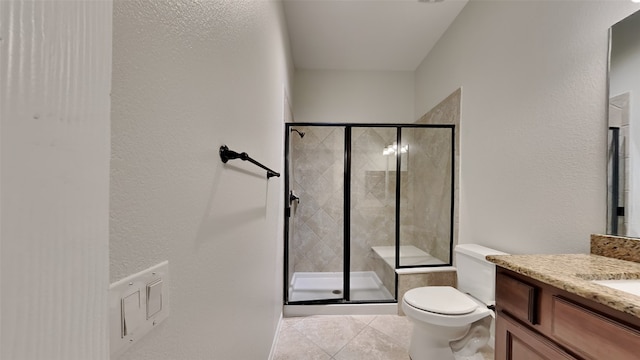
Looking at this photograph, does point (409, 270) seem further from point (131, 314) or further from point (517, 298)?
point (131, 314)

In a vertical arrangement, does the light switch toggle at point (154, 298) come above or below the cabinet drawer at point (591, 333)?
above

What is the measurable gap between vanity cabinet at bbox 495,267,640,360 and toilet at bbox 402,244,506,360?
0.44 m

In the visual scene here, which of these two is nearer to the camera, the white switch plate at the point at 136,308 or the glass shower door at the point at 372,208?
the white switch plate at the point at 136,308

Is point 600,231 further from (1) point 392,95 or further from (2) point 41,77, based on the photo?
(1) point 392,95

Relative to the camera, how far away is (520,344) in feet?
3.19

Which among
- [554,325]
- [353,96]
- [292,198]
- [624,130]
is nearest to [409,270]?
[292,198]

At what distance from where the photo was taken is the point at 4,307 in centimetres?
18

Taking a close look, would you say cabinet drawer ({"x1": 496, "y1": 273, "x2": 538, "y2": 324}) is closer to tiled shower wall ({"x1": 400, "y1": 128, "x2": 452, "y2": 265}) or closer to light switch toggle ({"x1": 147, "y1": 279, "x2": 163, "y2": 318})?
light switch toggle ({"x1": 147, "y1": 279, "x2": 163, "y2": 318})

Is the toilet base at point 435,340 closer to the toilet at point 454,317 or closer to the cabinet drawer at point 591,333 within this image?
the toilet at point 454,317

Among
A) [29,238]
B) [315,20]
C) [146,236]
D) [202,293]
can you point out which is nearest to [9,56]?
[29,238]

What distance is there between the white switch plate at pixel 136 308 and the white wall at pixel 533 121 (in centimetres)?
167

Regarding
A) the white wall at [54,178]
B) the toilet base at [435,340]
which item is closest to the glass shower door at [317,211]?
the toilet base at [435,340]

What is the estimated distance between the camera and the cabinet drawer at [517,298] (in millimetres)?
915

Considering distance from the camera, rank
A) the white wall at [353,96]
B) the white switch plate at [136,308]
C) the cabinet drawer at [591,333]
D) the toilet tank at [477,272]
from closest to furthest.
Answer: the white switch plate at [136,308] < the cabinet drawer at [591,333] < the toilet tank at [477,272] < the white wall at [353,96]
